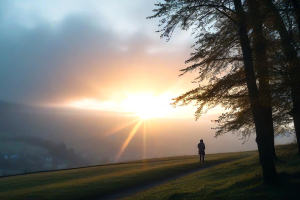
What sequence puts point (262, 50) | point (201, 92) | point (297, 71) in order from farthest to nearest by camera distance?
point (262, 50) < point (201, 92) < point (297, 71)

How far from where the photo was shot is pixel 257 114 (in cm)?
1059

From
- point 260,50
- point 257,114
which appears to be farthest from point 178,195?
point 260,50

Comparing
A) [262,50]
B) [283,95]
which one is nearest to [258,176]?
[283,95]

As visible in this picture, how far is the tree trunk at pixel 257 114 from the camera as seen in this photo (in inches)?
404

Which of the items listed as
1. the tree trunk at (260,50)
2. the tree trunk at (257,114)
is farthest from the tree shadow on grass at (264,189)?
the tree trunk at (260,50)

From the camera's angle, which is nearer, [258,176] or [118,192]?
[258,176]

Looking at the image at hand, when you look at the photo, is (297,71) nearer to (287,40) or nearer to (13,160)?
(287,40)

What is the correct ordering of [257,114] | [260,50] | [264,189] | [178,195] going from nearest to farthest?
1. [264,189]
2. [257,114]
3. [178,195]
4. [260,50]

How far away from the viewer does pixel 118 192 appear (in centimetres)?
1580

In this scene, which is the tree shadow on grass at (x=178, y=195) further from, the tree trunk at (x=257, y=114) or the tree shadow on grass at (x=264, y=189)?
the tree trunk at (x=257, y=114)

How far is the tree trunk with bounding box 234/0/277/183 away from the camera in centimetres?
1026

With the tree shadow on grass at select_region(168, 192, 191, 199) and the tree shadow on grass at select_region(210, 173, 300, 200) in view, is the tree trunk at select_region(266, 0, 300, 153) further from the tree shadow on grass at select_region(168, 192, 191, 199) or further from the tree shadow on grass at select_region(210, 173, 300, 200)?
the tree shadow on grass at select_region(168, 192, 191, 199)

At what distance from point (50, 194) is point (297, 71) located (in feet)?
46.9

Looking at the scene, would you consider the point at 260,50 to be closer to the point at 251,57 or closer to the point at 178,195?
the point at 251,57
